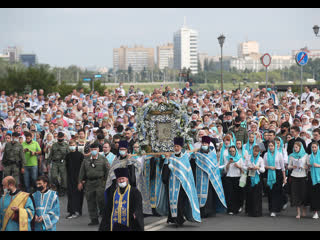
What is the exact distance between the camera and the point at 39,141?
20281 millimetres

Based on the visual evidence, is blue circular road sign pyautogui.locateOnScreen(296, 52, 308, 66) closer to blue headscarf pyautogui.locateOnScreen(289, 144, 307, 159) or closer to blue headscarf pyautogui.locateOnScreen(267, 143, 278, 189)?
blue headscarf pyautogui.locateOnScreen(267, 143, 278, 189)

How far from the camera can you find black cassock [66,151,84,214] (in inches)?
616

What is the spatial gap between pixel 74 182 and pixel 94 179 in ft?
4.70

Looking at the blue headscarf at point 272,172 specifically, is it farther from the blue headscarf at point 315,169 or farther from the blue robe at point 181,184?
the blue robe at point 181,184

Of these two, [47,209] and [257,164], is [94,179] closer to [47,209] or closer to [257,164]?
[257,164]

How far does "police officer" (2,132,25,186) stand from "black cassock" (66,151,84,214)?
120 inches

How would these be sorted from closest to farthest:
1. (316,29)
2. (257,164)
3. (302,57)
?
1. (257,164)
2. (302,57)
3. (316,29)

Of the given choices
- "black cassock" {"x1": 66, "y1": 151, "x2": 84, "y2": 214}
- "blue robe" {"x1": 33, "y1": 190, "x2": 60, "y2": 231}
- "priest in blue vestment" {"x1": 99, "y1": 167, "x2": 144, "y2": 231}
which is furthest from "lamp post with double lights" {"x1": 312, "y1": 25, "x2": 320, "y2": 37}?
"blue robe" {"x1": 33, "y1": 190, "x2": 60, "y2": 231}

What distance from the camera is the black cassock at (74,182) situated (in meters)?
15.7

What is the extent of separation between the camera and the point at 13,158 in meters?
18.5

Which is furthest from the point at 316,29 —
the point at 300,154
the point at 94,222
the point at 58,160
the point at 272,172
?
the point at 94,222

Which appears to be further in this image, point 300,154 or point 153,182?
point 300,154

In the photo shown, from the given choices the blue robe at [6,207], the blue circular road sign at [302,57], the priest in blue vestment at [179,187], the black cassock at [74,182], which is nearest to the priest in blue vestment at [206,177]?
the priest in blue vestment at [179,187]

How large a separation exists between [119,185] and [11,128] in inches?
493
